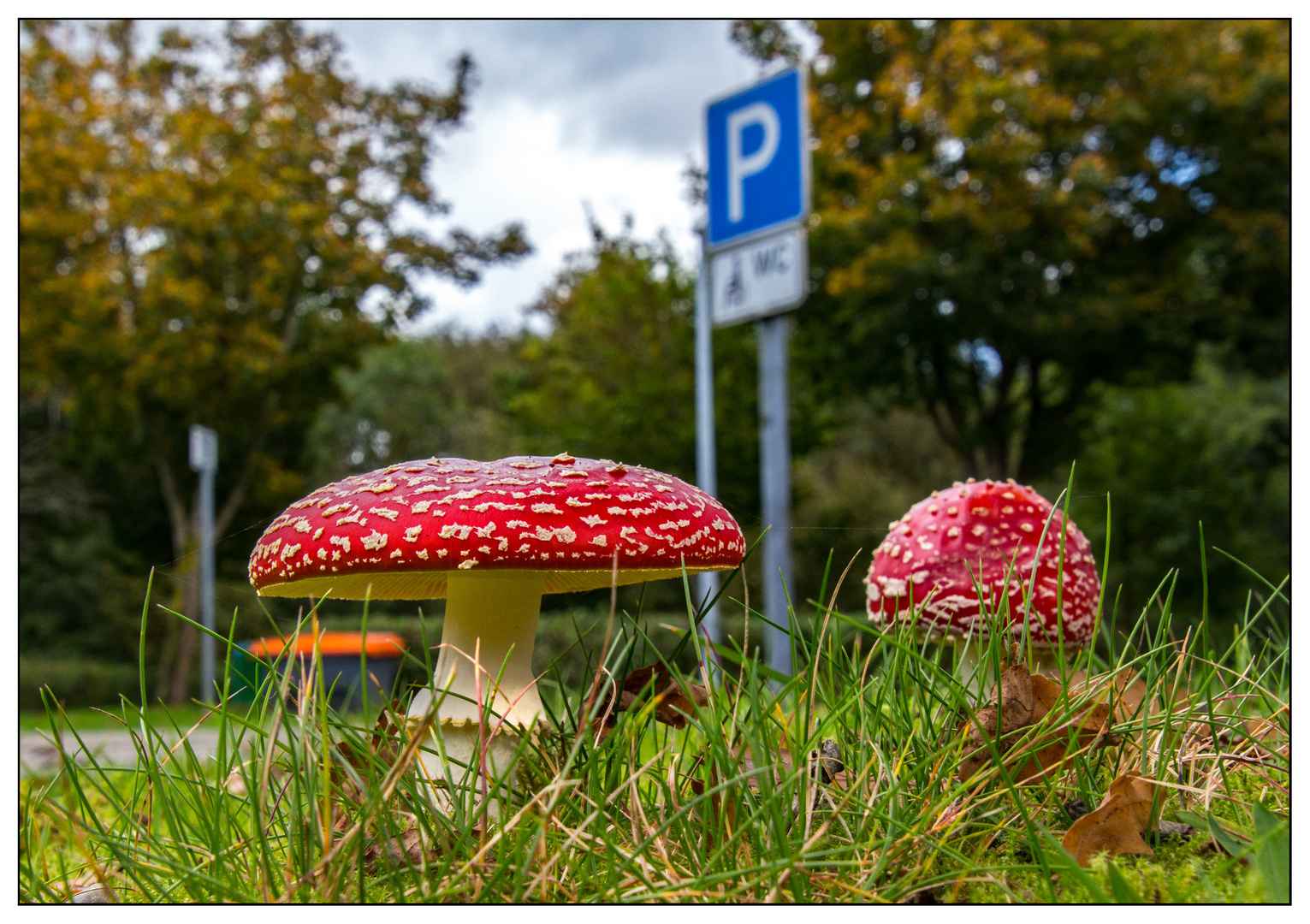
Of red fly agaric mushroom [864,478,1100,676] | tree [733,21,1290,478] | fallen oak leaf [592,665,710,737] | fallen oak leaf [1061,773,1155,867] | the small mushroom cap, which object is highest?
tree [733,21,1290,478]

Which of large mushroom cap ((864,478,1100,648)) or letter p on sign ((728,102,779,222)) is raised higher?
letter p on sign ((728,102,779,222))

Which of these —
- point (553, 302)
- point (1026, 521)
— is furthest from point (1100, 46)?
point (1026, 521)

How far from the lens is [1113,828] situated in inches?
30.2

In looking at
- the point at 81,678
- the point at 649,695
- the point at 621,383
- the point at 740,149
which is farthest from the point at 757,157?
the point at 81,678

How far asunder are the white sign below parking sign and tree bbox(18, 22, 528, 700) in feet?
8.39

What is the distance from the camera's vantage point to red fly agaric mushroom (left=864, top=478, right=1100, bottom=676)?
1.22m

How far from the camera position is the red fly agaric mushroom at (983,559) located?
1221 mm

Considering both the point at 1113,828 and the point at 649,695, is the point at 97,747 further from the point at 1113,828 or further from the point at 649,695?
the point at 1113,828

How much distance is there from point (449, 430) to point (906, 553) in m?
2.12

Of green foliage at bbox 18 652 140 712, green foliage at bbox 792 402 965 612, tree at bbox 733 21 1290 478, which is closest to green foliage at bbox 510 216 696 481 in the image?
green foliage at bbox 792 402 965 612

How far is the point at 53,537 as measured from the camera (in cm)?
418

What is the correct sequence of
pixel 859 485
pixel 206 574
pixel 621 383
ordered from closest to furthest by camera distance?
pixel 206 574 → pixel 621 383 → pixel 859 485

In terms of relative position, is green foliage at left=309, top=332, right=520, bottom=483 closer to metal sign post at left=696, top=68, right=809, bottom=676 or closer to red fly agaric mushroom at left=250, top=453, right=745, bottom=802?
red fly agaric mushroom at left=250, top=453, right=745, bottom=802

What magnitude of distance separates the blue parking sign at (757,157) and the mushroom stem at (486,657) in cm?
131
